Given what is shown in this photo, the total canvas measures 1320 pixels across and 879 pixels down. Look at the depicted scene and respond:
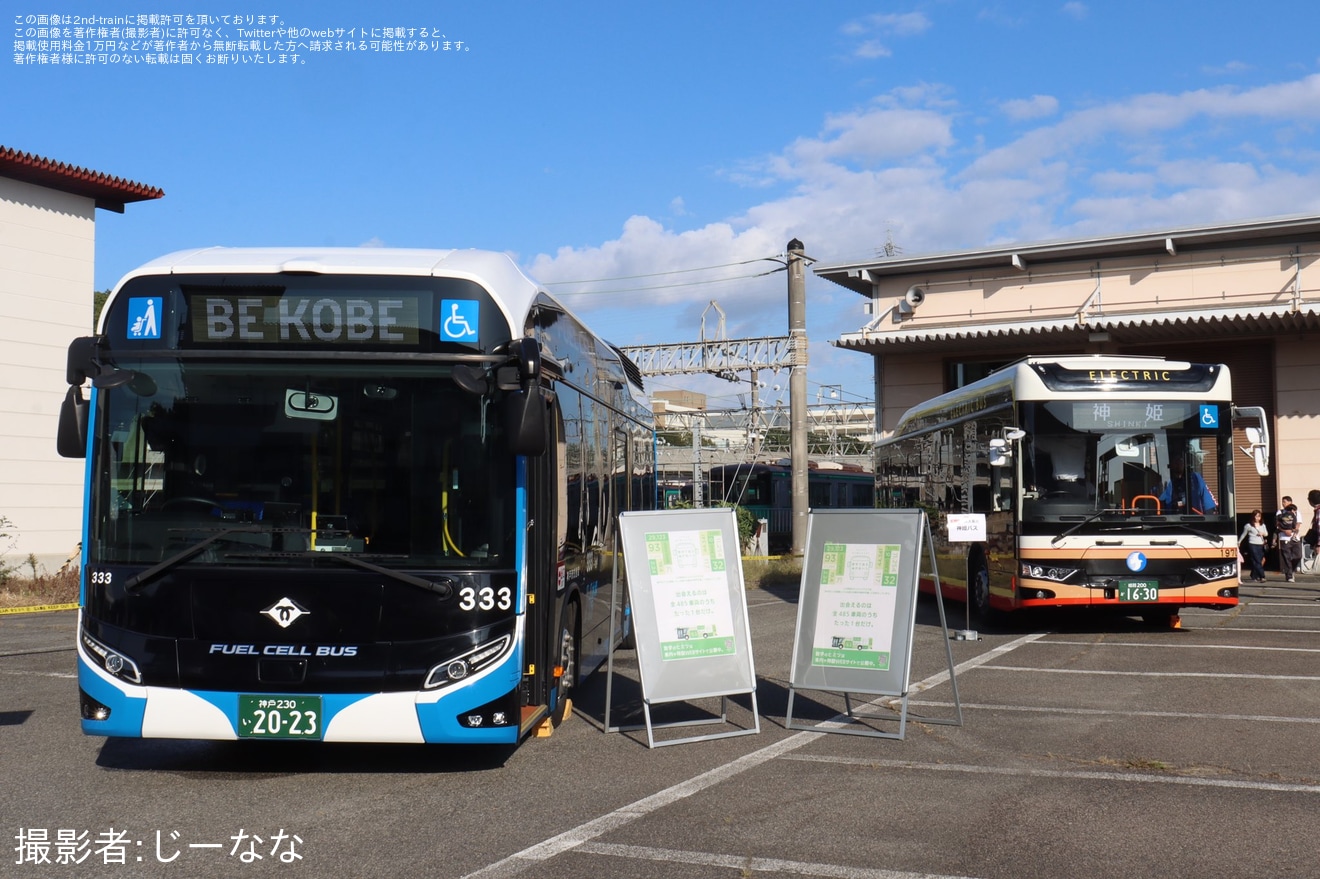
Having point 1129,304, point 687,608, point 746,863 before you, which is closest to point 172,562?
point 687,608

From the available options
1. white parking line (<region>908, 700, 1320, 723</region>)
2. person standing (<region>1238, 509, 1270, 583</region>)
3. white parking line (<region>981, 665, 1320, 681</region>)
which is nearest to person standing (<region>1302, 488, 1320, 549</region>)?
person standing (<region>1238, 509, 1270, 583</region>)

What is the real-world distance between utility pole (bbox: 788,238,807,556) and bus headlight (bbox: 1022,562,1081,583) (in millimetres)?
13598

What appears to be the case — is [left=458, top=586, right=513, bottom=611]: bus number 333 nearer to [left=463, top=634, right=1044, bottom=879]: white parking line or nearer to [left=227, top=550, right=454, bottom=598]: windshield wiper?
[left=227, top=550, right=454, bottom=598]: windshield wiper

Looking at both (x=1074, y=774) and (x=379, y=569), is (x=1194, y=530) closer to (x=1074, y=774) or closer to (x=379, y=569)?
(x=1074, y=774)

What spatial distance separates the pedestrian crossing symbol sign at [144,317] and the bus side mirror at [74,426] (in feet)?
1.45

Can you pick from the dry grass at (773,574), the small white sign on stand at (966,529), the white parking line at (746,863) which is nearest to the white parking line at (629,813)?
the white parking line at (746,863)

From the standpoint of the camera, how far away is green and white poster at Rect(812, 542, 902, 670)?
8812 mm

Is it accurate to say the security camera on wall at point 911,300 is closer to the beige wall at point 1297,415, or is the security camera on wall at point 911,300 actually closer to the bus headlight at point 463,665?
the beige wall at point 1297,415

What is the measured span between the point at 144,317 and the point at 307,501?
1.42 m

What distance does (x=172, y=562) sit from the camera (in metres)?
6.92

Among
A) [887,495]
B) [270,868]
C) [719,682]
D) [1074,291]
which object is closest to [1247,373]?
[1074,291]

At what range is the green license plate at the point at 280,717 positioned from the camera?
6.84 metres

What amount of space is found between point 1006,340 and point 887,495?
6.44m

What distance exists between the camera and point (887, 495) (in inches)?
873
